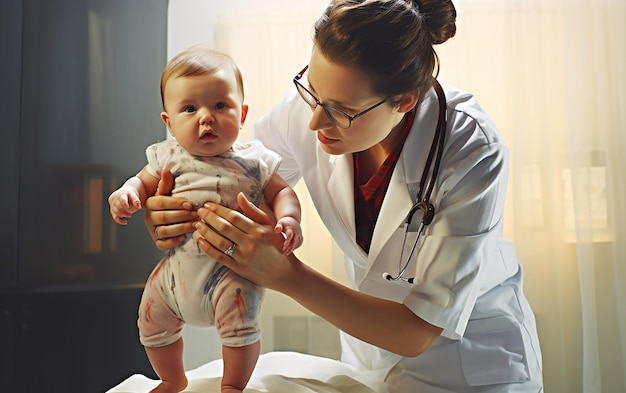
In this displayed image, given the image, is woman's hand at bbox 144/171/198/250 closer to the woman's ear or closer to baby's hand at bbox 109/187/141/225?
baby's hand at bbox 109/187/141/225

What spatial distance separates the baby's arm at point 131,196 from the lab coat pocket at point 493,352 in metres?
0.79

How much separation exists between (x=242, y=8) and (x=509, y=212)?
4.74 feet

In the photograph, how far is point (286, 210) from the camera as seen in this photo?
4.28 ft

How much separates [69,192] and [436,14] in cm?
103

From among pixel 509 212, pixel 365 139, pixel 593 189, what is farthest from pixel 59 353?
pixel 593 189

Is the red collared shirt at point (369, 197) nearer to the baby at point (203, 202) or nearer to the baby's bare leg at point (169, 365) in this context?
the baby at point (203, 202)

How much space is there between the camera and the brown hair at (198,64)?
1284 mm

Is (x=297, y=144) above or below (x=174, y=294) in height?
above

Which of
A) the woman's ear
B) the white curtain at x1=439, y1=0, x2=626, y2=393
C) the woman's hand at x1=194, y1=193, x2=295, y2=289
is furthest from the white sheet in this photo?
the white curtain at x1=439, y1=0, x2=626, y2=393

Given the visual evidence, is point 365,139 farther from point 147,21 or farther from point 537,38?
point 537,38

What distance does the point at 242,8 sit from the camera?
2.77 m

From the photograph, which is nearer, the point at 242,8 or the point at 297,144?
the point at 297,144

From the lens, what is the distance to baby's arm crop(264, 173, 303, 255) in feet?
4.13

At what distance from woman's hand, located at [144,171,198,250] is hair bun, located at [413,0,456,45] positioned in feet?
2.00
